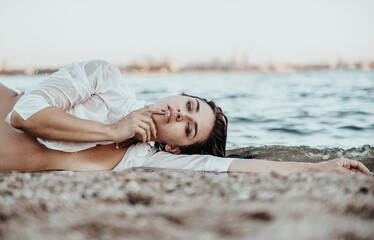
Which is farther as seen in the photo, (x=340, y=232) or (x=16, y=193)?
(x=16, y=193)

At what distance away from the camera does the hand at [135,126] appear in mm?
3717

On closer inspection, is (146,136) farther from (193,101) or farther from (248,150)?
(248,150)

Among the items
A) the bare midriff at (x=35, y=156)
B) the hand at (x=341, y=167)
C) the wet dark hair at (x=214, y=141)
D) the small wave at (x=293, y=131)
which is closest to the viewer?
the bare midriff at (x=35, y=156)

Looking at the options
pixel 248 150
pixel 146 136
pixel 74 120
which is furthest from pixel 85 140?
pixel 248 150

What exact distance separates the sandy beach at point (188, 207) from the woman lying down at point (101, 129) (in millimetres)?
575

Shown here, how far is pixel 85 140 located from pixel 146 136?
1.85ft

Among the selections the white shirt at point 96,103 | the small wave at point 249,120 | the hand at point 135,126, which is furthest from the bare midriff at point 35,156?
the small wave at point 249,120

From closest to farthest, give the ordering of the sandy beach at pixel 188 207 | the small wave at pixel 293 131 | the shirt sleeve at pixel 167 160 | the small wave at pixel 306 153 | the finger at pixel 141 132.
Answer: the sandy beach at pixel 188 207, the finger at pixel 141 132, the shirt sleeve at pixel 167 160, the small wave at pixel 306 153, the small wave at pixel 293 131

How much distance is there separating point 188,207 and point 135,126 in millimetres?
1482

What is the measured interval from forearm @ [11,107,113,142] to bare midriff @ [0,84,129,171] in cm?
34

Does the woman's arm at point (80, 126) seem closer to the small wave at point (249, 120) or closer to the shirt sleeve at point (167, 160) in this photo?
the shirt sleeve at point (167, 160)

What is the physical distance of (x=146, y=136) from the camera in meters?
3.82

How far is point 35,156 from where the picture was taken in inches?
155

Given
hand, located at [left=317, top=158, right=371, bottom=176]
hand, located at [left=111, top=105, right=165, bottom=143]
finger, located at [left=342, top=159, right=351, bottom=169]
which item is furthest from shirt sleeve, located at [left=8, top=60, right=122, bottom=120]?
finger, located at [left=342, top=159, right=351, bottom=169]
